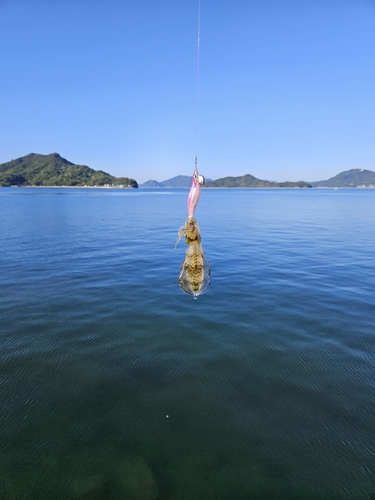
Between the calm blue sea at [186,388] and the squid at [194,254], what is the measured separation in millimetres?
4395

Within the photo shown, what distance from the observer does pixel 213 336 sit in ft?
46.0

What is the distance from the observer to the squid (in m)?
6.04

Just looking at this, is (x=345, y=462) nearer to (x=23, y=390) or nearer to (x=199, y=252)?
(x=199, y=252)

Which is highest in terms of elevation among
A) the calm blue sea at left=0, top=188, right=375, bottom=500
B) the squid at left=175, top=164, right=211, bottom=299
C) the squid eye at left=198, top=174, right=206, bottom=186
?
the squid eye at left=198, top=174, right=206, bottom=186

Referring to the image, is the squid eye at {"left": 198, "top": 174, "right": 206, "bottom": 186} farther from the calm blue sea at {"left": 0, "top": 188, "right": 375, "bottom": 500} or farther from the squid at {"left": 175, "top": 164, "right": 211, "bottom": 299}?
the calm blue sea at {"left": 0, "top": 188, "right": 375, "bottom": 500}

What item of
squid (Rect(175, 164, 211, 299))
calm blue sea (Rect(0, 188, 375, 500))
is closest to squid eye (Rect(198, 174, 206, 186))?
squid (Rect(175, 164, 211, 299))

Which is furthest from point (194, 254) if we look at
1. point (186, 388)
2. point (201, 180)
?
point (186, 388)

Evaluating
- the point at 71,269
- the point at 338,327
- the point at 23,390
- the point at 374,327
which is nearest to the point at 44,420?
the point at 23,390

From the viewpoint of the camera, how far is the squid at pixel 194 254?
19.8ft

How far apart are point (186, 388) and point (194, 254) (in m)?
5.64

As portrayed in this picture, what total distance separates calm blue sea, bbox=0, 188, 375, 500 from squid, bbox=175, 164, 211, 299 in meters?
4.40

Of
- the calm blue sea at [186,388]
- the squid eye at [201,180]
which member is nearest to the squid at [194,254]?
the squid eye at [201,180]

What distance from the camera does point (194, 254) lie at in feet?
25.0

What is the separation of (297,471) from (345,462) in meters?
1.42
